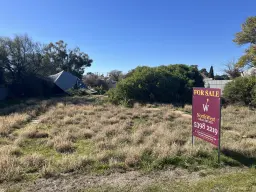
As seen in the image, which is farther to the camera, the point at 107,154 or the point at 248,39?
the point at 248,39

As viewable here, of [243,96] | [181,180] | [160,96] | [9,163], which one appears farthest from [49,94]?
[181,180]

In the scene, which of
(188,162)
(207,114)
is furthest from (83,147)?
(207,114)

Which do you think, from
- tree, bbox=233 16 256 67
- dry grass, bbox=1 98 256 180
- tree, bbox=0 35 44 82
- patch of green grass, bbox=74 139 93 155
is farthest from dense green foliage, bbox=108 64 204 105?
tree, bbox=0 35 44 82

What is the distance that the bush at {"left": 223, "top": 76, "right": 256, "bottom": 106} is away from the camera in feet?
52.6

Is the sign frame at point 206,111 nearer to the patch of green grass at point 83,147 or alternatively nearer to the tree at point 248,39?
the patch of green grass at point 83,147

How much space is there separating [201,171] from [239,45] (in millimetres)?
21674

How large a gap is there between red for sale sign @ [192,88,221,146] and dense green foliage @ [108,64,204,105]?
1203 centimetres

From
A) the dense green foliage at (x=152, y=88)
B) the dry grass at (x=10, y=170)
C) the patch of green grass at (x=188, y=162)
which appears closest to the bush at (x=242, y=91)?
the dense green foliage at (x=152, y=88)

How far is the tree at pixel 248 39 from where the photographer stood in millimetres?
18405

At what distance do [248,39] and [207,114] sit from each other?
63.4 feet

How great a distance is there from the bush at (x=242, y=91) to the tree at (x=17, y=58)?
90.8 feet

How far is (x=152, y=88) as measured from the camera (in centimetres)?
1925

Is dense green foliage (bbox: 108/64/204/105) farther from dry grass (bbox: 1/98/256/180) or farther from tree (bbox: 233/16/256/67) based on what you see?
dry grass (bbox: 1/98/256/180)

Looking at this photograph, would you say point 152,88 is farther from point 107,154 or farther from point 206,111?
point 107,154
